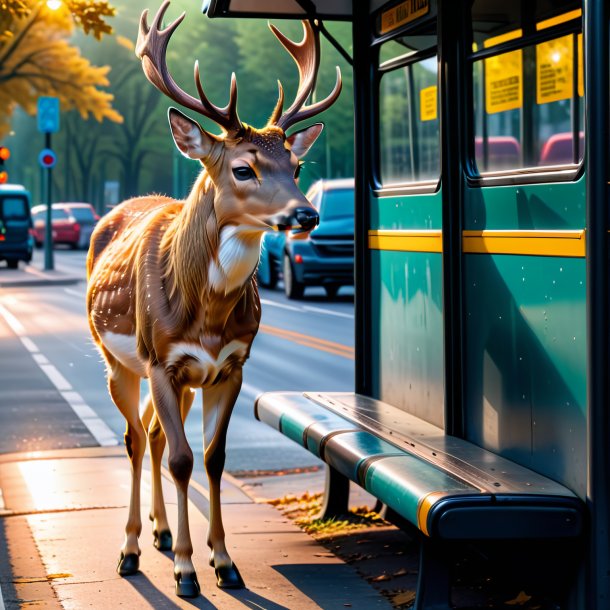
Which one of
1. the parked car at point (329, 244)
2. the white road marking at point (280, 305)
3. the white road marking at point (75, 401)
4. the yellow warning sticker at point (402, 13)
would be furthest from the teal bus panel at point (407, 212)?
the parked car at point (329, 244)

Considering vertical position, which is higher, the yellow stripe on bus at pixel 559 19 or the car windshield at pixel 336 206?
the yellow stripe on bus at pixel 559 19

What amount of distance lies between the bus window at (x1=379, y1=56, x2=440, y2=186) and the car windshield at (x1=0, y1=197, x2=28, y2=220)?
3438cm

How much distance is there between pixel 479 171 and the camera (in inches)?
264

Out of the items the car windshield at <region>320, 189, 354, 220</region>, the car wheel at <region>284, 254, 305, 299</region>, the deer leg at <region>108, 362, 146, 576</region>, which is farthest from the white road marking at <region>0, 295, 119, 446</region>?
the car wheel at <region>284, 254, 305, 299</region>

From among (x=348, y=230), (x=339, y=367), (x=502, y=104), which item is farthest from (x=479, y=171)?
(x=348, y=230)

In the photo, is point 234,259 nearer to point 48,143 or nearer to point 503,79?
point 503,79

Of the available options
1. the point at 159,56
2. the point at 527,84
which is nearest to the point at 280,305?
the point at 159,56

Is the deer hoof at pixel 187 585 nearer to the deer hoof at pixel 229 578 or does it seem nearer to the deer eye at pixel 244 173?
the deer hoof at pixel 229 578

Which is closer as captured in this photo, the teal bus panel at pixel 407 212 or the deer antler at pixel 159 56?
the deer antler at pixel 159 56

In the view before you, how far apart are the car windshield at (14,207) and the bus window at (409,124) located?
34381 mm

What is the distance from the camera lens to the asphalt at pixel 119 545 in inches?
248

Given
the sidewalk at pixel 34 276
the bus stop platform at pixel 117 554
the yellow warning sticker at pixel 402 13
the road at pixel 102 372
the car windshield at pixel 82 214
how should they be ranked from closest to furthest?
the bus stop platform at pixel 117 554, the yellow warning sticker at pixel 402 13, the road at pixel 102 372, the sidewalk at pixel 34 276, the car windshield at pixel 82 214

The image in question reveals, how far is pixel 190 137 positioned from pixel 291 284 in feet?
67.5

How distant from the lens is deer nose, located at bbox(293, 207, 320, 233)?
5.94m
